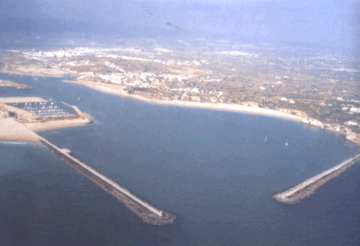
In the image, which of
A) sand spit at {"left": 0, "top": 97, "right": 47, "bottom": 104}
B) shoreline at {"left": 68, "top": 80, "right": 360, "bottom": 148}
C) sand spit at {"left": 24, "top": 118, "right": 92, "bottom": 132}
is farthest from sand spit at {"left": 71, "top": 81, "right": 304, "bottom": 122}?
sand spit at {"left": 24, "top": 118, "right": 92, "bottom": 132}

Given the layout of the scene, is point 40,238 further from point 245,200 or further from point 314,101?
point 314,101

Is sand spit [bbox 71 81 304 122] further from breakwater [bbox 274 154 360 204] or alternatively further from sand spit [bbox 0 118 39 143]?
sand spit [bbox 0 118 39 143]

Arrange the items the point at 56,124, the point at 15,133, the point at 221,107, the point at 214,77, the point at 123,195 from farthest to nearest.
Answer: the point at 214,77 < the point at 221,107 < the point at 56,124 < the point at 15,133 < the point at 123,195

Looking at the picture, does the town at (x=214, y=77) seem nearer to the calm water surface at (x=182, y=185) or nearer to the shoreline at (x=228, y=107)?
the shoreline at (x=228, y=107)

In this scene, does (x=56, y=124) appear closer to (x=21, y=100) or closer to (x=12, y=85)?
(x=21, y=100)

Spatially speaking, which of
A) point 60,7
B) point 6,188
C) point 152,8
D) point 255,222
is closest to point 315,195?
point 255,222

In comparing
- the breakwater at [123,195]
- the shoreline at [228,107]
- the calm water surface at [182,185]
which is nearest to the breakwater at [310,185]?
the calm water surface at [182,185]

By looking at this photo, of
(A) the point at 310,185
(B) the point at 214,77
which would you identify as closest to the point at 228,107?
(B) the point at 214,77

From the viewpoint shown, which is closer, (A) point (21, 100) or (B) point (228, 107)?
(A) point (21, 100)
